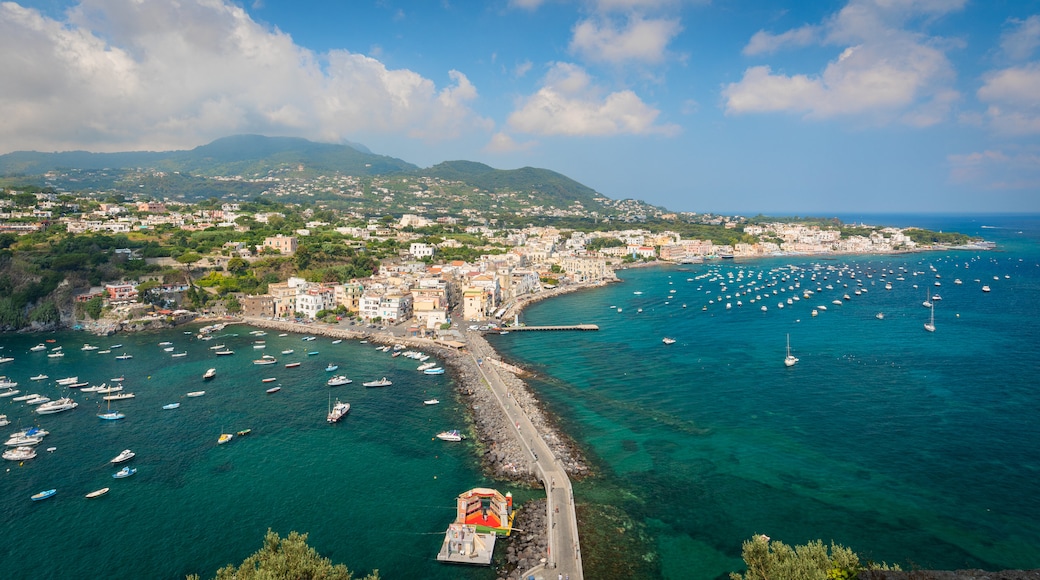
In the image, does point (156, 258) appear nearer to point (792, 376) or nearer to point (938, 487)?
point (792, 376)

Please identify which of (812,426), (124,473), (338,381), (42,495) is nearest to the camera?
(42,495)

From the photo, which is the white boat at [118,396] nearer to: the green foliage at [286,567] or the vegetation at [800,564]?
the green foliage at [286,567]

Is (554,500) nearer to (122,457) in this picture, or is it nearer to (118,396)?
(122,457)

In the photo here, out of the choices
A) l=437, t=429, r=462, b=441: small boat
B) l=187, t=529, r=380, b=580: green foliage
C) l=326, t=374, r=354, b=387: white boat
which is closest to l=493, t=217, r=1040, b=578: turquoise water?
l=437, t=429, r=462, b=441: small boat

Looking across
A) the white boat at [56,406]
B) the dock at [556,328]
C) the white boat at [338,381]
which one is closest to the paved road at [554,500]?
the white boat at [338,381]

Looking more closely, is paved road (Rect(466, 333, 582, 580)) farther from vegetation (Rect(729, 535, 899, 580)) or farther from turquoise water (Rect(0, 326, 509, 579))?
vegetation (Rect(729, 535, 899, 580))

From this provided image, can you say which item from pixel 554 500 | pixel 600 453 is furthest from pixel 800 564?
pixel 600 453
